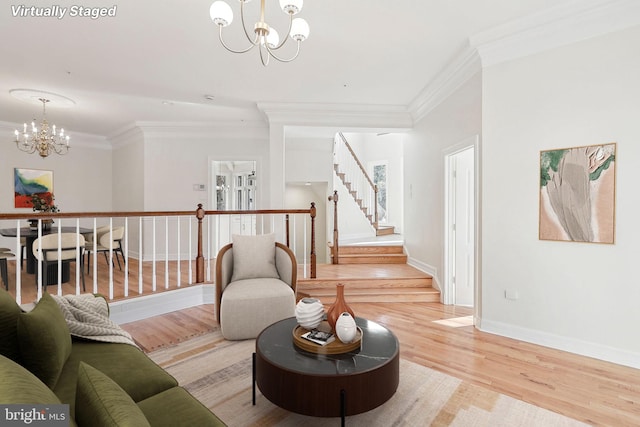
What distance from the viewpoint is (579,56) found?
2881 mm

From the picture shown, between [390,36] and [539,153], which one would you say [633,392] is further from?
[390,36]

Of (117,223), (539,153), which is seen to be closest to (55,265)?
(117,223)

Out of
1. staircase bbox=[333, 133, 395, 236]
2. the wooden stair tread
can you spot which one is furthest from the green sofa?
staircase bbox=[333, 133, 395, 236]

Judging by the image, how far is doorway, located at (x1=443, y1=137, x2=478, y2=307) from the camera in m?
4.30

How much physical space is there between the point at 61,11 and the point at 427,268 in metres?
5.18

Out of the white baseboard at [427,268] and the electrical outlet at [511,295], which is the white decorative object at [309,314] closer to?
the electrical outlet at [511,295]

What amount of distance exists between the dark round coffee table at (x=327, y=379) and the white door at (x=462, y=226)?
2702 mm

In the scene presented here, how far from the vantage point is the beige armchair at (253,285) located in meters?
3.15

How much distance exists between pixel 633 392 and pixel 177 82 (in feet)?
18.2

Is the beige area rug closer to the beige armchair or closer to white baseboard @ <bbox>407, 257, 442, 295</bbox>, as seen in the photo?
the beige armchair

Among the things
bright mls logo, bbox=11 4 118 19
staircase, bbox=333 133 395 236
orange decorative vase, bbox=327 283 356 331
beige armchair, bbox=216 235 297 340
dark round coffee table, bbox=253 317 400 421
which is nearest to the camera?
dark round coffee table, bbox=253 317 400 421

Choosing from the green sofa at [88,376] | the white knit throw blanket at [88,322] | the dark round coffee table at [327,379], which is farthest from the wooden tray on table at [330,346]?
the white knit throw blanket at [88,322]

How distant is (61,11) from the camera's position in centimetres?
281

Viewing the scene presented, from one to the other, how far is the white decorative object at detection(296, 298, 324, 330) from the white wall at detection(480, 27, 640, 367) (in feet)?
7.11
